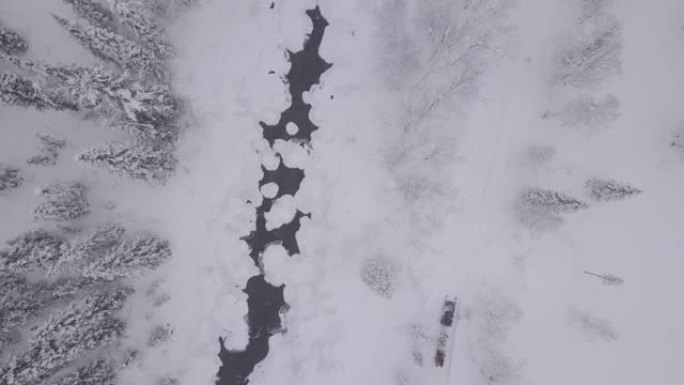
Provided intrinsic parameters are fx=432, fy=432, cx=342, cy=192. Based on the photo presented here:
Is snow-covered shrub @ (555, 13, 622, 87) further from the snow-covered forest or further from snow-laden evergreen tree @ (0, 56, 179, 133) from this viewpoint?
snow-laden evergreen tree @ (0, 56, 179, 133)

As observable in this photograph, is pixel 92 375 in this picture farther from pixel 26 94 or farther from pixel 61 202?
pixel 26 94

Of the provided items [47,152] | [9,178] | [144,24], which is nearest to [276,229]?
[144,24]

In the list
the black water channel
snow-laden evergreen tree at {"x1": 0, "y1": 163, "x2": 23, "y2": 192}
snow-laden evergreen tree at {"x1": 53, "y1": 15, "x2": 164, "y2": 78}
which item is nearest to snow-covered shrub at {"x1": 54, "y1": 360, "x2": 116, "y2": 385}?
the black water channel

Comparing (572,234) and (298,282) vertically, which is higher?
(572,234)

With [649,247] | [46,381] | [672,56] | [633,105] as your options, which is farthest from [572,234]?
[46,381]

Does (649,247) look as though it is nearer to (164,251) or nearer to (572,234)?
(572,234)

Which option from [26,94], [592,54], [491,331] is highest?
[592,54]

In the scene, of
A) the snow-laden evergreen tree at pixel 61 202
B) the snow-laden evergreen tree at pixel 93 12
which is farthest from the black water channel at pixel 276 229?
the snow-laden evergreen tree at pixel 93 12
